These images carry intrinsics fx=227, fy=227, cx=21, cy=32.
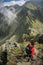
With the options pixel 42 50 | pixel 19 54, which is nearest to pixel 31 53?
pixel 19 54

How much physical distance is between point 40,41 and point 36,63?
2686cm

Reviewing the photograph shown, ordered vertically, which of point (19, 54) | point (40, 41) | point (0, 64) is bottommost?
point (0, 64)

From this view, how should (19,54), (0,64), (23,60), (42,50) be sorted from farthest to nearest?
(42,50) < (19,54) < (23,60) < (0,64)

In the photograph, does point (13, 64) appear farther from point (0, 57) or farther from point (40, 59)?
point (40, 59)

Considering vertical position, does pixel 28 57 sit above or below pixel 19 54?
below

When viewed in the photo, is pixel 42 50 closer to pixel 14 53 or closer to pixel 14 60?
pixel 14 53

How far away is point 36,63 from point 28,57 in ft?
6.31

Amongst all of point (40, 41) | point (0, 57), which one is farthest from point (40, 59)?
point (40, 41)

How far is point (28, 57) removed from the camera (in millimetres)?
43562

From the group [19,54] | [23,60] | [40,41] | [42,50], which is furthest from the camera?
[40,41]

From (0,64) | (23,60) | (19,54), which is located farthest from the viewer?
(19,54)

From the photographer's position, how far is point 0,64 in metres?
41.8

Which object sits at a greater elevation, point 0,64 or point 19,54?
point 19,54

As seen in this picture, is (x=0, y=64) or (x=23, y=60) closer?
(x=0, y=64)
